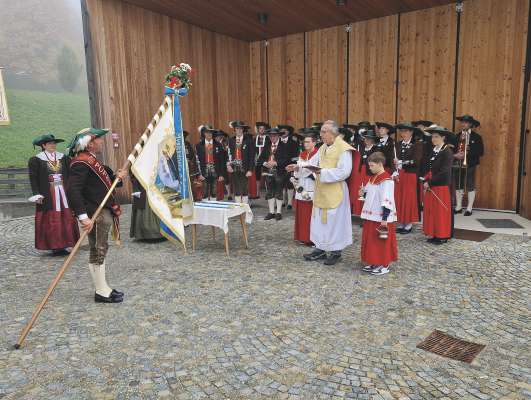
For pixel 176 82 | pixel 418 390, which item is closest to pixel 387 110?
pixel 176 82

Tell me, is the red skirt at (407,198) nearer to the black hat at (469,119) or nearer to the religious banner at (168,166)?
the black hat at (469,119)

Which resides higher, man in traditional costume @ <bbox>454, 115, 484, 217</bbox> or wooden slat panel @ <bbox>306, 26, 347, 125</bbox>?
wooden slat panel @ <bbox>306, 26, 347, 125</bbox>

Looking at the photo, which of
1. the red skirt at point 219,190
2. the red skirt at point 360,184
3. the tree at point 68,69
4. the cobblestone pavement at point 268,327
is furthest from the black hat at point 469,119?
the tree at point 68,69

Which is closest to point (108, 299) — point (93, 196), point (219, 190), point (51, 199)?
point (93, 196)

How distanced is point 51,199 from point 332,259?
420 centimetres

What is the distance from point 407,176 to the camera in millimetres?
7633

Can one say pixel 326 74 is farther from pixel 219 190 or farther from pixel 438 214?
pixel 438 214

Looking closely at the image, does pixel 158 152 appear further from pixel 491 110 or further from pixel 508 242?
pixel 491 110

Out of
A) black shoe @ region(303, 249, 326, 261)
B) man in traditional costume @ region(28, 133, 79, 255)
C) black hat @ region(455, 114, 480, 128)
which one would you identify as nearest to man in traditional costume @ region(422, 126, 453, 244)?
black shoe @ region(303, 249, 326, 261)

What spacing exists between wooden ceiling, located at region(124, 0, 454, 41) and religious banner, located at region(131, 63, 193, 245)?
5423 millimetres

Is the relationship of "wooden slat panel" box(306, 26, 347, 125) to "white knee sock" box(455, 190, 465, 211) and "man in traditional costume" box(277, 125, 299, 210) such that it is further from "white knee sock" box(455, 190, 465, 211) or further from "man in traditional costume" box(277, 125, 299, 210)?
"white knee sock" box(455, 190, 465, 211)

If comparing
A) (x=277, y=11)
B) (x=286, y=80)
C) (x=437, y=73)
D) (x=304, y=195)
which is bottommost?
(x=304, y=195)

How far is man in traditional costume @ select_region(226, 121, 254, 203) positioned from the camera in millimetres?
9133

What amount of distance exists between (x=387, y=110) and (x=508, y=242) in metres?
4.80
